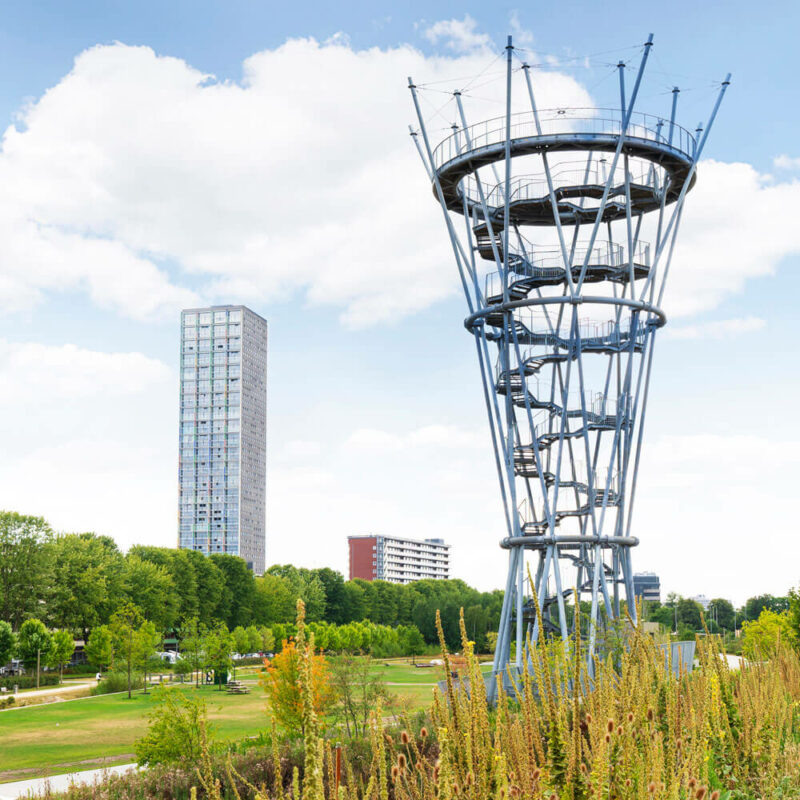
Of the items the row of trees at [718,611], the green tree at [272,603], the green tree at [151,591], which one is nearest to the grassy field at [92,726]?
the green tree at [151,591]

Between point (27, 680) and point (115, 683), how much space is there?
242 inches

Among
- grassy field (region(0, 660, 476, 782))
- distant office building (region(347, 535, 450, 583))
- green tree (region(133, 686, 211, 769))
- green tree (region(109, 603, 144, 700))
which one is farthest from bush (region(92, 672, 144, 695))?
distant office building (region(347, 535, 450, 583))

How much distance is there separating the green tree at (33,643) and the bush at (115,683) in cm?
347

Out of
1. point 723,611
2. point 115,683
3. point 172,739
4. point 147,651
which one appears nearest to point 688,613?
point 723,611

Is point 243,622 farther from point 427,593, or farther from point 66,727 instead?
point 66,727

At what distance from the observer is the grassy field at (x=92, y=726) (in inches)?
1027

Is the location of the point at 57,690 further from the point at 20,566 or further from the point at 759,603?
the point at 759,603

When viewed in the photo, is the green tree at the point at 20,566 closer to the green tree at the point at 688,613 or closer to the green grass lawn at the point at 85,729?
the green grass lawn at the point at 85,729

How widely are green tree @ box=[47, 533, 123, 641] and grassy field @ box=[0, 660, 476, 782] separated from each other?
48.1 ft

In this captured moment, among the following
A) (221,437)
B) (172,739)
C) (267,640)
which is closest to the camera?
(172,739)

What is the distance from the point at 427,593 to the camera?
116 m

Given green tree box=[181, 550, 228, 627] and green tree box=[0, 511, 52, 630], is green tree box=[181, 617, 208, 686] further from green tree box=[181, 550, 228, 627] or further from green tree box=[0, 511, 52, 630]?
green tree box=[181, 550, 228, 627]

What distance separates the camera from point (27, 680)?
54.0 meters

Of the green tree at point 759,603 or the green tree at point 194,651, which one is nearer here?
the green tree at point 194,651
